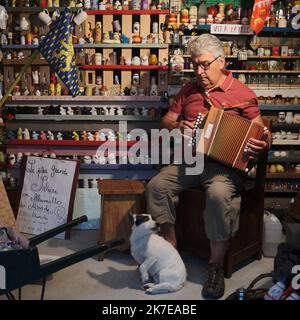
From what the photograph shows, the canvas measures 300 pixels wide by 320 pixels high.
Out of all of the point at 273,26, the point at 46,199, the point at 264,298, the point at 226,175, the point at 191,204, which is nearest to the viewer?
the point at 264,298

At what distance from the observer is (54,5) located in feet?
12.5

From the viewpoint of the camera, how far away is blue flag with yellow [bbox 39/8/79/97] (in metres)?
2.97

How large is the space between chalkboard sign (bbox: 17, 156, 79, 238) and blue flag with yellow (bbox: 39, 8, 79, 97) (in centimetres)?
80

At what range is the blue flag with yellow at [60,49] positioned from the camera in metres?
2.97

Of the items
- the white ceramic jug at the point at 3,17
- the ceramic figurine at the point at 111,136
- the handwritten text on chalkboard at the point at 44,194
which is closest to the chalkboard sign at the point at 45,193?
the handwritten text on chalkboard at the point at 44,194

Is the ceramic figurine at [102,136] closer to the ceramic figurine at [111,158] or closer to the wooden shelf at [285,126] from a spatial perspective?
the ceramic figurine at [111,158]

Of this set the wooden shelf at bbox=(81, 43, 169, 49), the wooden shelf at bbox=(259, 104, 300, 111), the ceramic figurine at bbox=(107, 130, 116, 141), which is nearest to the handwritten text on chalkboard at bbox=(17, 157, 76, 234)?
the ceramic figurine at bbox=(107, 130, 116, 141)

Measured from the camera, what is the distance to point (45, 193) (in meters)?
3.58

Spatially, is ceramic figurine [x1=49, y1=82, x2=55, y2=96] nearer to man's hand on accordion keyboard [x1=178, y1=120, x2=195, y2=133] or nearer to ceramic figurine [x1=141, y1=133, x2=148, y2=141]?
ceramic figurine [x1=141, y1=133, x2=148, y2=141]

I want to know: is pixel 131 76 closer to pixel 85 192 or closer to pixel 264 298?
pixel 85 192

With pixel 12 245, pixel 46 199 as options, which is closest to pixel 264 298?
pixel 12 245

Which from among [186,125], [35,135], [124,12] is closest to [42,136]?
[35,135]

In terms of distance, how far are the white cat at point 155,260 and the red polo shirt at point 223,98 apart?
0.83 meters

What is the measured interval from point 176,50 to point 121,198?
1.44 metres
